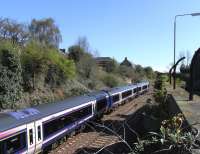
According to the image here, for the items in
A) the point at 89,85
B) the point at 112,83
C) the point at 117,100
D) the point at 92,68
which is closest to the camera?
the point at 117,100

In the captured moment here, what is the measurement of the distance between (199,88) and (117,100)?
→ 20001mm

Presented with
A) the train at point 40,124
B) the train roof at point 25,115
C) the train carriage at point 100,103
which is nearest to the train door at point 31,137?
the train at point 40,124

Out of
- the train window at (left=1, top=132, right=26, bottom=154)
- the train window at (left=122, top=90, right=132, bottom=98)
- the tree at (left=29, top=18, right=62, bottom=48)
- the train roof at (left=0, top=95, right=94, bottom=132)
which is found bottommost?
the train window at (left=122, top=90, right=132, bottom=98)

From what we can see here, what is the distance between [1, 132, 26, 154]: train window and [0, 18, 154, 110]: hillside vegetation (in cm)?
1717

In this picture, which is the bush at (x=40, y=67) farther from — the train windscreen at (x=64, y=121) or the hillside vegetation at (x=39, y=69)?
the train windscreen at (x=64, y=121)

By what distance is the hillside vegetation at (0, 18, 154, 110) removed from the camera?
3350cm

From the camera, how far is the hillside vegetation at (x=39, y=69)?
33500 millimetres

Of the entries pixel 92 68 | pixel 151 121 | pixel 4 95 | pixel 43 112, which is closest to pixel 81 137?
pixel 43 112

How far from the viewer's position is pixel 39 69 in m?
42.8

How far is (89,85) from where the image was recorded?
63906mm

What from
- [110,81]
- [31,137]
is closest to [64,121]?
[31,137]

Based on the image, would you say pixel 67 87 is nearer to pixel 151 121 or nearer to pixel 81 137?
pixel 81 137

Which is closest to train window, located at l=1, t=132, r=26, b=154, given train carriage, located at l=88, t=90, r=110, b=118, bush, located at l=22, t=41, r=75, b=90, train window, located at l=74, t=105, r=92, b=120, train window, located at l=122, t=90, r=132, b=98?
train window, located at l=74, t=105, r=92, b=120

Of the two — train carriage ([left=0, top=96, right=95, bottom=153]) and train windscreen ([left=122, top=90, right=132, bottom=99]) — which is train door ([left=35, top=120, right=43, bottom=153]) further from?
train windscreen ([left=122, top=90, right=132, bottom=99])
